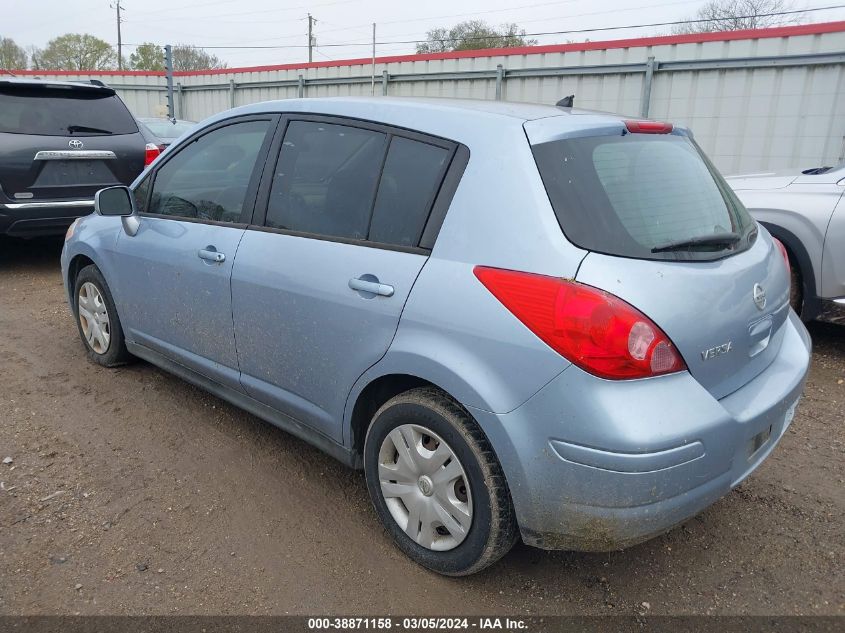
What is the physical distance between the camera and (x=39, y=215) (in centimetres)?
623

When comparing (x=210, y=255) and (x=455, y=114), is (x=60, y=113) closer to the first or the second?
(x=210, y=255)

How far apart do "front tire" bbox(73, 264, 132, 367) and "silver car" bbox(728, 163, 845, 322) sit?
15.0ft

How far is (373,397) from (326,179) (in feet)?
3.09

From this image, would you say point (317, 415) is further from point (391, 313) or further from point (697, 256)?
point (697, 256)

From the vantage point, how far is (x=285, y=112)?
10.1ft

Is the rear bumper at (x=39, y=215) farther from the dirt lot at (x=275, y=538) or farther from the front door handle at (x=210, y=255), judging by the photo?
the front door handle at (x=210, y=255)

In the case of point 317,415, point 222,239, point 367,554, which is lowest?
point 367,554

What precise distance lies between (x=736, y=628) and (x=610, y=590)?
0.42 metres

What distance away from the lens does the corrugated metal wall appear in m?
9.36

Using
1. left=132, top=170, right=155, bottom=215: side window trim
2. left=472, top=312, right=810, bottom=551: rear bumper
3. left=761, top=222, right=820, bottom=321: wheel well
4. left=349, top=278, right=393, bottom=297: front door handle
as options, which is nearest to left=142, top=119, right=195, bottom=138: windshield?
left=132, top=170, right=155, bottom=215: side window trim

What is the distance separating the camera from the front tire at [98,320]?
4172mm

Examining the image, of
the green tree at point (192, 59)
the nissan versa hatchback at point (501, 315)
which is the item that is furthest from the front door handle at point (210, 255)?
the green tree at point (192, 59)

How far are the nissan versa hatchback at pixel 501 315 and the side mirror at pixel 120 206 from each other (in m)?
0.79

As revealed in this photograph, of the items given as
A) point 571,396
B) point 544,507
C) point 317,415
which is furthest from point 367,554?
point 571,396
